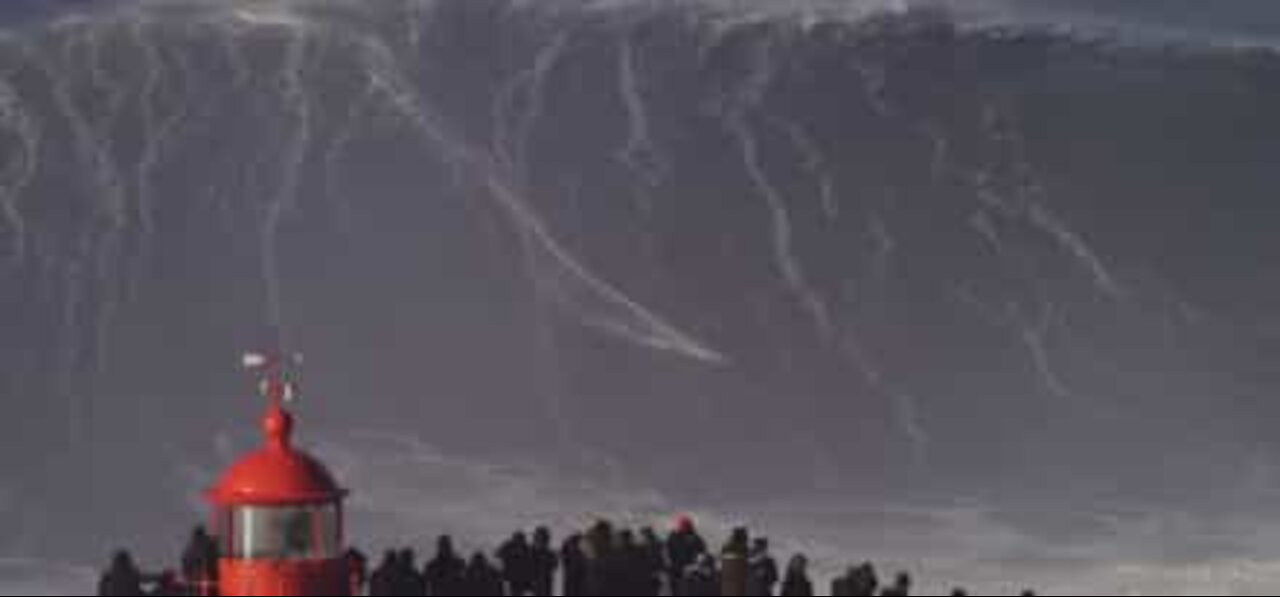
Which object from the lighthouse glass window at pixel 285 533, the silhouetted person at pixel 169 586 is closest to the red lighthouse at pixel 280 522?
the lighthouse glass window at pixel 285 533

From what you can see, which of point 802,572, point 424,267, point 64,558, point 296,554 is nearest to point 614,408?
point 424,267

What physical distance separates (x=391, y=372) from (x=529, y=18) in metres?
9.03

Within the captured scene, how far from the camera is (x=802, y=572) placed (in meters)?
17.5

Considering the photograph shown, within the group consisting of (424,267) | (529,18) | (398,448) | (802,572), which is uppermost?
(529,18)

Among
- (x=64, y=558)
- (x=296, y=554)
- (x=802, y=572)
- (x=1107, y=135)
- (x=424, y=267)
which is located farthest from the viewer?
(x=1107, y=135)

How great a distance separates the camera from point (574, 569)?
1745 centimetres

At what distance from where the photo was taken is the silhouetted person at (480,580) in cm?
1697

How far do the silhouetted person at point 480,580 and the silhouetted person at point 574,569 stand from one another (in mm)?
649

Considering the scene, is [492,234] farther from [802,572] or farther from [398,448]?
[802,572]

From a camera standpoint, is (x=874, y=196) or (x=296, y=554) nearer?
(x=296, y=554)

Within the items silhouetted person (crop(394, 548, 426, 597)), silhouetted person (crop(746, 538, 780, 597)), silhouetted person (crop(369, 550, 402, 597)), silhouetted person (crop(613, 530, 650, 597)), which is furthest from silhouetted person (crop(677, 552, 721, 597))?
silhouetted person (crop(369, 550, 402, 597))

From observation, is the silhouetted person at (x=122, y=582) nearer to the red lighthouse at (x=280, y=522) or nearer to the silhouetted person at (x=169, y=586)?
the silhouetted person at (x=169, y=586)

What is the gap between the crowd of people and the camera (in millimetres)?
16594

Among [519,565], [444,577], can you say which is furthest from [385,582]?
[519,565]
